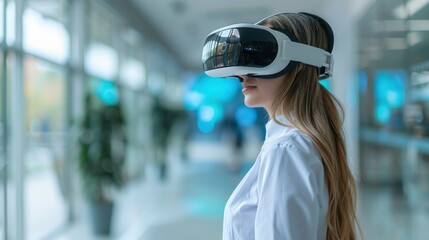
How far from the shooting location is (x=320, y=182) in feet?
2.63

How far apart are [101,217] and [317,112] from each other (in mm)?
3415

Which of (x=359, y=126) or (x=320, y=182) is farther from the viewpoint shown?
(x=359, y=126)

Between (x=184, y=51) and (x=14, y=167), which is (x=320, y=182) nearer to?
(x=14, y=167)

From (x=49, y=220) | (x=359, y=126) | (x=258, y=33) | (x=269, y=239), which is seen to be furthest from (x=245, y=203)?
(x=359, y=126)

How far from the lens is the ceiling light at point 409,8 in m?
3.05

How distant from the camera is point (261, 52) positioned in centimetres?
88

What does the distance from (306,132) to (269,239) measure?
257 mm

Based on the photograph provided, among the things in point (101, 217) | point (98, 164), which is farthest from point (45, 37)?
point (101, 217)

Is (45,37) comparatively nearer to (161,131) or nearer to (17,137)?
(17,137)

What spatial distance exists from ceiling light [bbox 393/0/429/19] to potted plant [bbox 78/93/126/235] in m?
3.22

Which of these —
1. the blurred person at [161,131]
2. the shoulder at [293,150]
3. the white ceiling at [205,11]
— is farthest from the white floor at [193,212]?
the white ceiling at [205,11]

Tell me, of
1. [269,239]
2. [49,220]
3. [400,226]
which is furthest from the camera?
[49,220]

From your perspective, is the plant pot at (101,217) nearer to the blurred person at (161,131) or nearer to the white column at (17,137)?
the white column at (17,137)

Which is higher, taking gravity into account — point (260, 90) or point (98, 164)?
point (260, 90)
